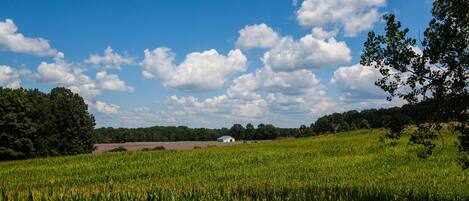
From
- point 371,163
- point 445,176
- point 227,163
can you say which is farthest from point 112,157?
point 445,176

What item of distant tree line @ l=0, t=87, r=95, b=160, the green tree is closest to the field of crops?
distant tree line @ l=0, t=87, r=95, b=160

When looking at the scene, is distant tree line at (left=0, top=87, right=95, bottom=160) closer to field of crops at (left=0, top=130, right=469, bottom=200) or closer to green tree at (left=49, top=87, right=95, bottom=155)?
green tree at (left=49, top=87, right=95, bottom=155)

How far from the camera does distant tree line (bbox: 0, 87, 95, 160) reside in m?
83.5

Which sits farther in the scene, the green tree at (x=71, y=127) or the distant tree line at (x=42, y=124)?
the green tree at (x=71, y=127)

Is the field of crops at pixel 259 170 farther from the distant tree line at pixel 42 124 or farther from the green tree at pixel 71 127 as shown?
the green tree at pixel 71 127

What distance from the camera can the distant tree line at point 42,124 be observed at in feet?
274

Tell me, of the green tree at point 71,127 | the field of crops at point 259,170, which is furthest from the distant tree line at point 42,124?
the field of crops at point 259,170

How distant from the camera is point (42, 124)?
307 ft

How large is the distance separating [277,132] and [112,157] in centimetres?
15086

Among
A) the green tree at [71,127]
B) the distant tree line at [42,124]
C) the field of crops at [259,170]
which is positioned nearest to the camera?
the field of crops at [259,170]

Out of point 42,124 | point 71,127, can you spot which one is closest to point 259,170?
point 42,124

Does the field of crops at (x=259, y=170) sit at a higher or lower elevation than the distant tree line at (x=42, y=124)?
lower

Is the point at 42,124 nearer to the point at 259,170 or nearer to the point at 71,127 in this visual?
the point at 71,127

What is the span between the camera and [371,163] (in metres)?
35.4
